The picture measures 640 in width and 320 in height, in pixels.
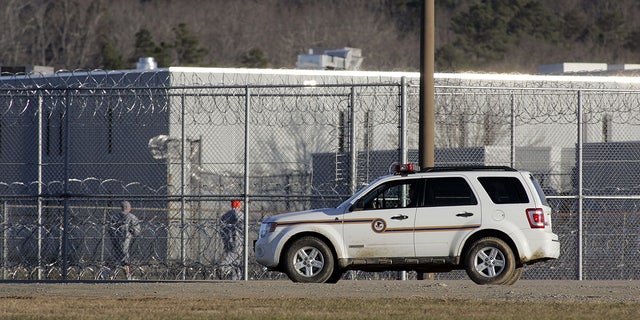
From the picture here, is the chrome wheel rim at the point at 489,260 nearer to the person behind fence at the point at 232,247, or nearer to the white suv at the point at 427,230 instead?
the white suv at the point at 427,230

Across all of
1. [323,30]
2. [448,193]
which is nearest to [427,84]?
[448,193]

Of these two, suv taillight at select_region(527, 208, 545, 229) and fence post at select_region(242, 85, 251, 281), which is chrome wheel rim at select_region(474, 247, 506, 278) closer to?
suv taillight at select_region(527, 208, 545, 229)

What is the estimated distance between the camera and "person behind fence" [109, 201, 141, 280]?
20.9m

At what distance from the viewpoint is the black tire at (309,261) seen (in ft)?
55.9

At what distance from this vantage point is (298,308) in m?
14.0

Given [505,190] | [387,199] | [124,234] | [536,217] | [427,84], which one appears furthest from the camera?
[124,234]

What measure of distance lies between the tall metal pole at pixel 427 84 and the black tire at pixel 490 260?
79.2 inches

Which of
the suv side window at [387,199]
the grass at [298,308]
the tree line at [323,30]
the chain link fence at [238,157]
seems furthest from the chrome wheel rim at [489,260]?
the tree line at [323,30]

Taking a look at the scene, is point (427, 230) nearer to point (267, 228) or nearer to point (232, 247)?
point (267, 228)

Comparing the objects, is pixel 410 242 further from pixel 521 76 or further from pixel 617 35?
pixel 617 35

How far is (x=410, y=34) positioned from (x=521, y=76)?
82086 mm

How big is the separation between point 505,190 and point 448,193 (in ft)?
2.35

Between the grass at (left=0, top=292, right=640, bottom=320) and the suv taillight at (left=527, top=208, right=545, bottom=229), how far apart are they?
215 cm

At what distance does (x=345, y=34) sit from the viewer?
110 m
